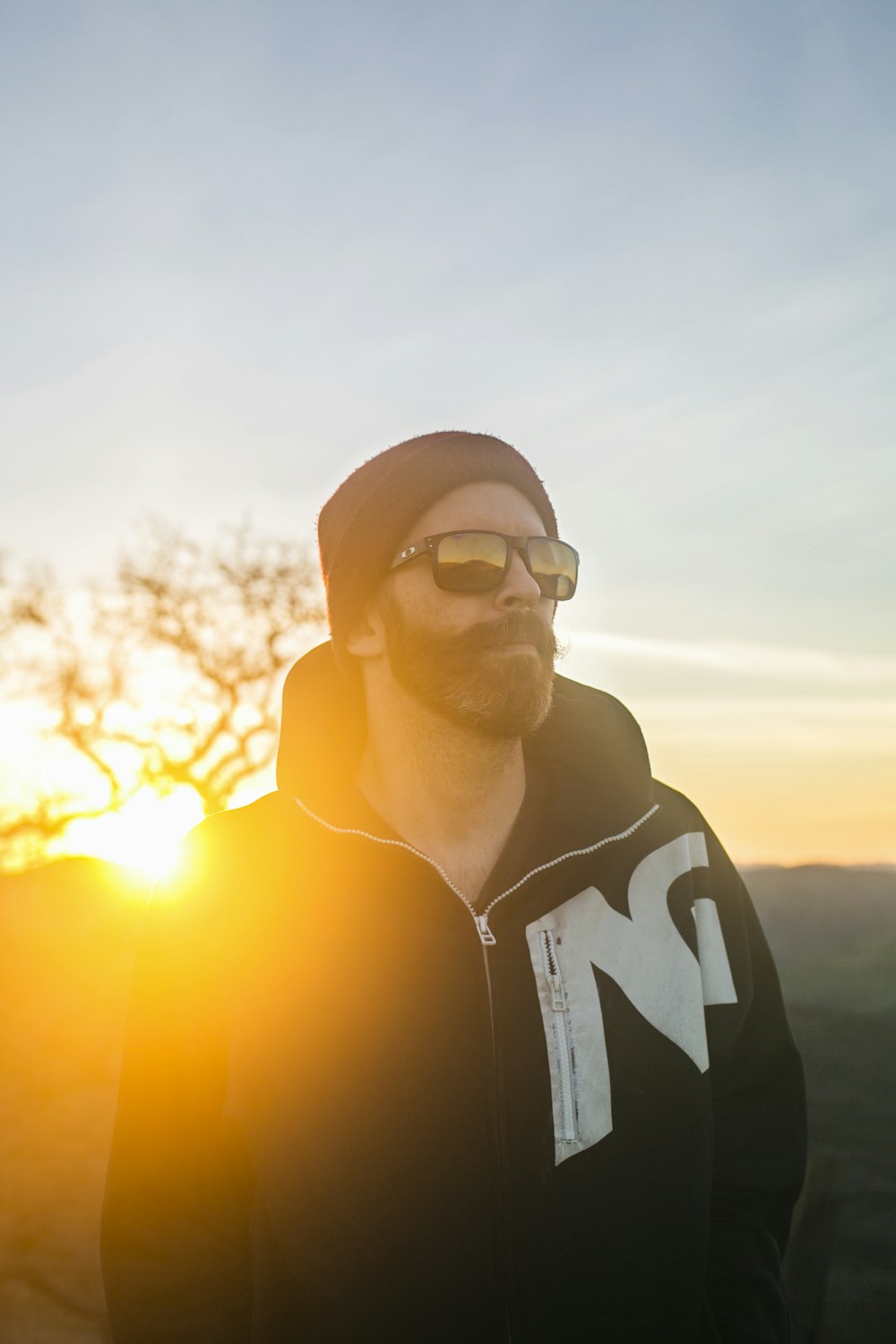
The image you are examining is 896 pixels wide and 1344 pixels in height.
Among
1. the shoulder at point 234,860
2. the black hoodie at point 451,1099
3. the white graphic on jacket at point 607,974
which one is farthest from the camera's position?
the shoulder at point 234,860

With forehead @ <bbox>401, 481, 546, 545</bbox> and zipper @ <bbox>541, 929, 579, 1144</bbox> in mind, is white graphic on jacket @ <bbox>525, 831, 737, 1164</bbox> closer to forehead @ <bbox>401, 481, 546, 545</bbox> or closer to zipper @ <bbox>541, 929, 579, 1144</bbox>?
zipper @ <bbox>541, 929, 579, 1144</bbox>

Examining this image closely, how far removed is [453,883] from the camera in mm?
2580

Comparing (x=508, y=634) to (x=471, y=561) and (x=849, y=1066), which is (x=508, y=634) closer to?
(x=471, y=561)

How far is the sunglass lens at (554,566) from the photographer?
2928mm

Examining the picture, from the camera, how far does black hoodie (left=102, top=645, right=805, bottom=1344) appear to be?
2139 mm

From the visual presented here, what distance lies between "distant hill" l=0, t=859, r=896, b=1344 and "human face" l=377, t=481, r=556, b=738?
3692mm

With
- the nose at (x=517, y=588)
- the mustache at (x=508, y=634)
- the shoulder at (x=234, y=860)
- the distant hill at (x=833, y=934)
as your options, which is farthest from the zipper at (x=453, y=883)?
the distant hill at (x=833, y=934)

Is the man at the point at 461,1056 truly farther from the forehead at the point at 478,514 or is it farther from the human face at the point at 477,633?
the forehead at the point at 478,514

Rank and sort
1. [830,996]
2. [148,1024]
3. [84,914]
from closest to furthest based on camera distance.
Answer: [148,1024] → [830,996] → [84,914]

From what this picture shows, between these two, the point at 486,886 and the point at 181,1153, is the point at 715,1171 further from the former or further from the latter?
the point at 181,1153

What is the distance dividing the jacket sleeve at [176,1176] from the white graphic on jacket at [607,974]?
3.00ft

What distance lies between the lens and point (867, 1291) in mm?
4312

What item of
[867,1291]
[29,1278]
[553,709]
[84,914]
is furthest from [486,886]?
[84,914]

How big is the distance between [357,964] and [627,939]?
769 millimetres
